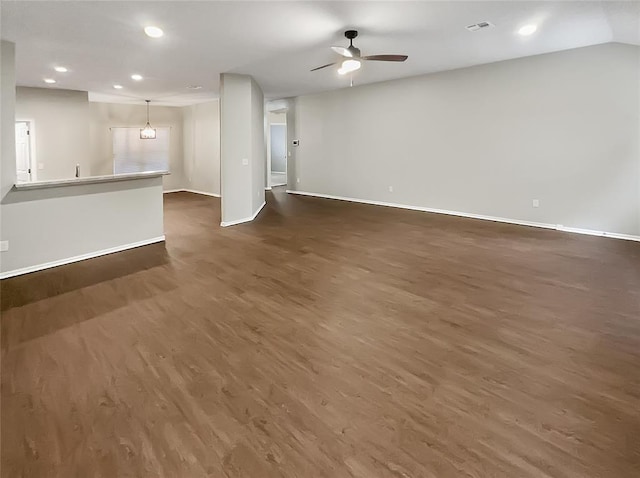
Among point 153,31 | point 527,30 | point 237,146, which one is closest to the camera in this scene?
point 153,31

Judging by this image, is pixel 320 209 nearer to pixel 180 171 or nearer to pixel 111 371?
pixel 180 171

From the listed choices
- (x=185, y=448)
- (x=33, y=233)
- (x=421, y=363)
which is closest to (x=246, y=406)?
(x=185, y=448)

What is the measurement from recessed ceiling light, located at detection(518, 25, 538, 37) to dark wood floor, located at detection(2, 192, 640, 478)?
2.82 meters

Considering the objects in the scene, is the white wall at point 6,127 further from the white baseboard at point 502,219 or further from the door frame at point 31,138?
the white baseboard at point 502,219

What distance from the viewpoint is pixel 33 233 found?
14.5 feet

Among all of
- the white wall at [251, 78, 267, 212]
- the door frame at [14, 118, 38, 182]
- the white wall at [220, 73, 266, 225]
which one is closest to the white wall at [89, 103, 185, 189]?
the door frame at [14, 118, 38, 182]

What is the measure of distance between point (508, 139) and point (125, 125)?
9.66 meters

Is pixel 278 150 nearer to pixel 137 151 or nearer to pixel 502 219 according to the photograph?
pixel 137 151

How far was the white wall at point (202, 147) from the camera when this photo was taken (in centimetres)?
1101

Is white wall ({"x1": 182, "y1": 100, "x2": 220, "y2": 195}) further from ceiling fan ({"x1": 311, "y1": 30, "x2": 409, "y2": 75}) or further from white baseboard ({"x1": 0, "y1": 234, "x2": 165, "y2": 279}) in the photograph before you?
ceiling fan ({"x1": 311, "y1": 30, "x2": 409, "y2": 75})

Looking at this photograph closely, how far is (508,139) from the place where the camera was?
23.3 feet

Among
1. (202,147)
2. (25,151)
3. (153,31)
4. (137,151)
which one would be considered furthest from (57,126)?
(153,31)

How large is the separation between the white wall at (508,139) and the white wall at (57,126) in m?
5.80

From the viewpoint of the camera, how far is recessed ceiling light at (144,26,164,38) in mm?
4453
